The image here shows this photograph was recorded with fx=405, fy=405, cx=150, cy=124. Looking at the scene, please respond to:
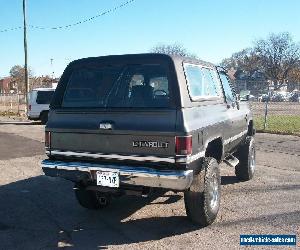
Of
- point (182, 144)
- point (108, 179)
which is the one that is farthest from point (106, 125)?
point (182, 144)

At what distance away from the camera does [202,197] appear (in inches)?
→ 192

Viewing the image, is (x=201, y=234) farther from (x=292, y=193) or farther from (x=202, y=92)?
(x=292, y=193)

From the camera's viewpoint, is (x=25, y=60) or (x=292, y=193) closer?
(x=292, y=193)

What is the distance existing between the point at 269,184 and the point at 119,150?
391 centimetres

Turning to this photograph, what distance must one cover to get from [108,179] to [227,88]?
3079 mm

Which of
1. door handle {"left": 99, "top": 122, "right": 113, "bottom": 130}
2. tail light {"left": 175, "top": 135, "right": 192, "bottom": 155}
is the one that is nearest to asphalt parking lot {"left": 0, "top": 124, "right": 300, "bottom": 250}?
tail light {"left": 175, "top": 135, "right": 192, "bottom": 155}

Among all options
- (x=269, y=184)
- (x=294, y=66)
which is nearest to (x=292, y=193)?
(x=269, y=184)

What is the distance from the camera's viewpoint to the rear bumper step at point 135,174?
14.4 feet

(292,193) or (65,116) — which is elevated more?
(65,116)

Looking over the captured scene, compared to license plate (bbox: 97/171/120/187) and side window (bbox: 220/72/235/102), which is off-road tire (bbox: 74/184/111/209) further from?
side window (bbox: 220/72/235/102)

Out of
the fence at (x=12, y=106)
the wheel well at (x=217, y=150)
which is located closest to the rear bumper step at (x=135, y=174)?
the wheel well at (x=217, y=150)

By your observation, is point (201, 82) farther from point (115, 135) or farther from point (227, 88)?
point (115, 135)

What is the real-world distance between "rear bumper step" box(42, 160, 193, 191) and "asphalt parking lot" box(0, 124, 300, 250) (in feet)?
2.32

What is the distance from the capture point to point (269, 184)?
751 centimetres
